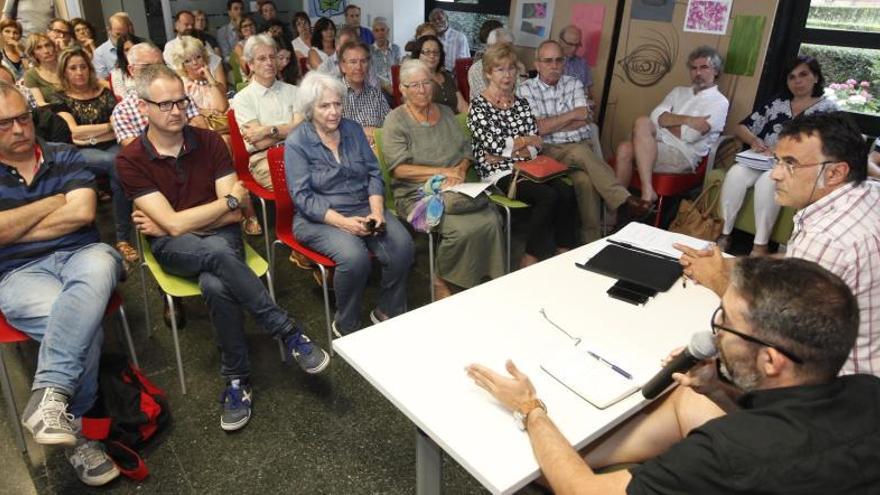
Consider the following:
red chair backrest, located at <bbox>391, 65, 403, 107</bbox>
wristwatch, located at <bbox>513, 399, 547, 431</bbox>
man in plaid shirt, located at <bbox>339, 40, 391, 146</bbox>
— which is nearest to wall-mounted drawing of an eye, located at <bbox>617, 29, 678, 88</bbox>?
red chair backrest, located at <bbox>391, 65, 403, 107</bbox>

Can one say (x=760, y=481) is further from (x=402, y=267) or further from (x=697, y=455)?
(x=402, y=267)

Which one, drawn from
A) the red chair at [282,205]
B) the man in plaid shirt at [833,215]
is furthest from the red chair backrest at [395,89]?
the man in plaid shirt at [833,215]

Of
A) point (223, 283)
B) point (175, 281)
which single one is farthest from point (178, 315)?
point (223, 283)

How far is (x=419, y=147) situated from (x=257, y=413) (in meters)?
1.53

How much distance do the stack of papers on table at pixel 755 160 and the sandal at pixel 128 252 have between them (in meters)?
3.66

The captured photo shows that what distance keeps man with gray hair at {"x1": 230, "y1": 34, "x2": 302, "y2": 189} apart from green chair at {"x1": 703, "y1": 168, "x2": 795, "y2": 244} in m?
2.65

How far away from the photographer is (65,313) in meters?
1.88

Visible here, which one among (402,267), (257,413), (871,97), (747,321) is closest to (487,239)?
(402,267)

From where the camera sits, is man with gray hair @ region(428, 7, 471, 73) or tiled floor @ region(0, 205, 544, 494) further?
man with gray hair @ region(428, 7, 471, 73)

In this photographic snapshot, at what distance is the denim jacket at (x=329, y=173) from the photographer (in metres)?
2.59

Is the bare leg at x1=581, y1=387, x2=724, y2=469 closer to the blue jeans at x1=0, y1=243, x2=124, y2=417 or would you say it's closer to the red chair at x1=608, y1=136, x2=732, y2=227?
the blue jeans at x1=0, y1=243, x2=124, y2=417

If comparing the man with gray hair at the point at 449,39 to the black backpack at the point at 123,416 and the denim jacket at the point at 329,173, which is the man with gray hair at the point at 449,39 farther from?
the black backpack at the point at 123,416

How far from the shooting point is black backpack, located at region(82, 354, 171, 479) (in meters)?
1.93

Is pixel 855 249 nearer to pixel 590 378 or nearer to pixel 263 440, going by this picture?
pixel 590 378
